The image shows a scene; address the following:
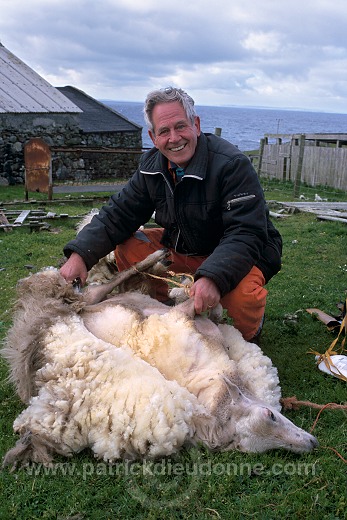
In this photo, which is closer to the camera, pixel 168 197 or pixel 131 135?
pixel 168 197

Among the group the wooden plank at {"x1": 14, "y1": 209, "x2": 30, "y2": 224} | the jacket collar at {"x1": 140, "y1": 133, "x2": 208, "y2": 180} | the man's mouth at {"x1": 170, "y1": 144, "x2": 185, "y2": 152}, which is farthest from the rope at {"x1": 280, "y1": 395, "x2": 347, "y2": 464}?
the wooden plank at {"x1": 14, "y1": 209, "x2": 30, "y2": 224}

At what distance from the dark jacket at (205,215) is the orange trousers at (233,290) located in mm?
96

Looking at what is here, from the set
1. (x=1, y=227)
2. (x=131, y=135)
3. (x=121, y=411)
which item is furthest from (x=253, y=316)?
(x=131, y=135)

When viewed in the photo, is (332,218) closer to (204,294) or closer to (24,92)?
(204,294)

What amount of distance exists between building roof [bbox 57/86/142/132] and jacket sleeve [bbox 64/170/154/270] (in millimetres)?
16891

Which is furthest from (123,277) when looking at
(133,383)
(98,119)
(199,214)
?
(98,119)

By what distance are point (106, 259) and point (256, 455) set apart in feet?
7.43

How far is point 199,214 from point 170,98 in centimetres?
87

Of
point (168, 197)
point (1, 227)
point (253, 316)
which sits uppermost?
point (168, 197)

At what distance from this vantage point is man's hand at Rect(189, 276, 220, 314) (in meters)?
3.54

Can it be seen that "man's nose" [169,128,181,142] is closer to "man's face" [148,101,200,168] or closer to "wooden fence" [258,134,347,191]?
"man's face" [148,101,200,168]

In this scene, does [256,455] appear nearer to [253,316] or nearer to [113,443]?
[113,443]

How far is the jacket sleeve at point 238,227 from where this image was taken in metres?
3.66

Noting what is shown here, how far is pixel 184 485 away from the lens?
2.78m
